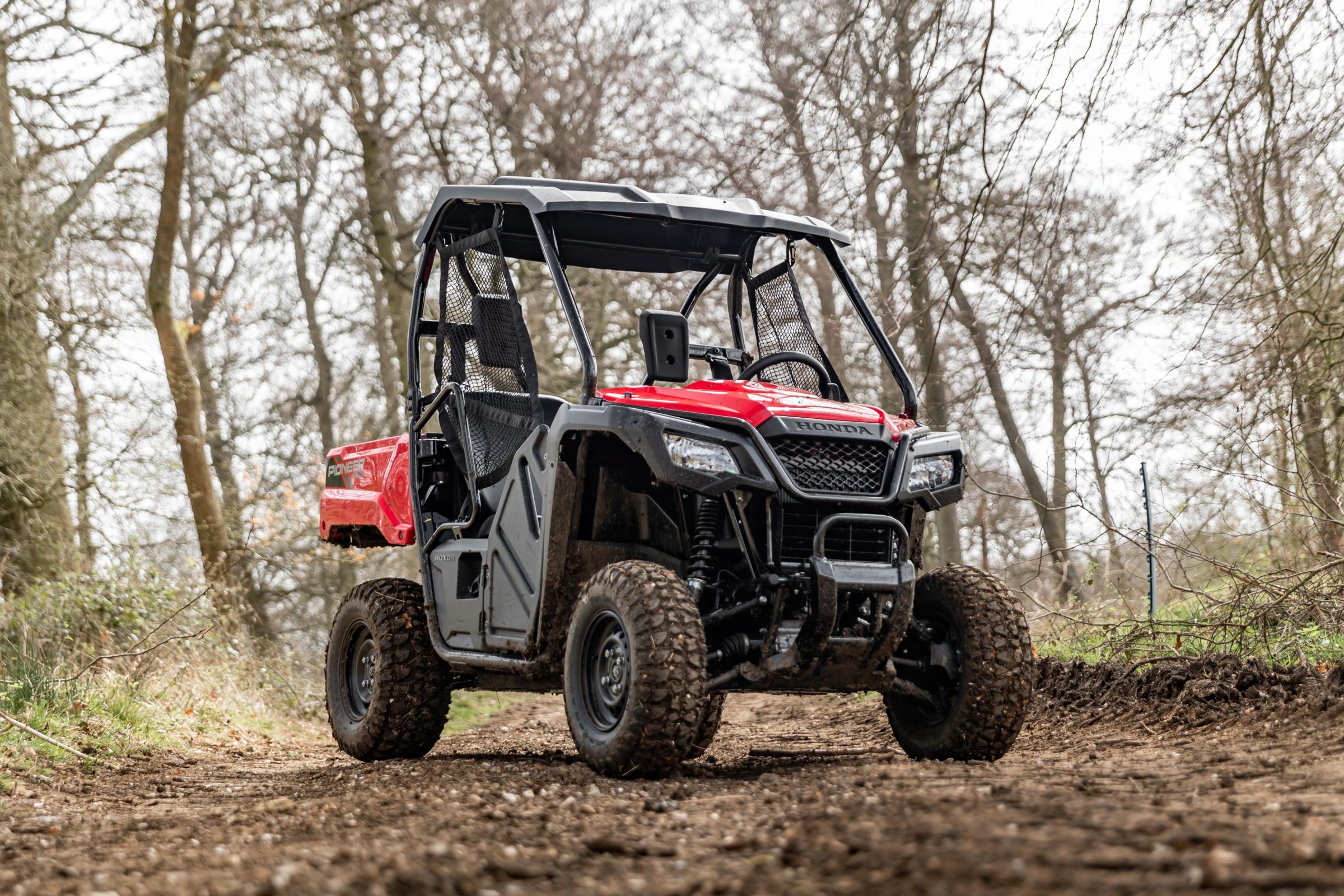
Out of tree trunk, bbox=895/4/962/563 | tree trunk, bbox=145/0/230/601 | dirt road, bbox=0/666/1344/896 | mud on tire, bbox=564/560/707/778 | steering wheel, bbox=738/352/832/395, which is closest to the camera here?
dirt road, bbox=0/666/1344/896

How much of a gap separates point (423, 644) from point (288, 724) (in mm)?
5209

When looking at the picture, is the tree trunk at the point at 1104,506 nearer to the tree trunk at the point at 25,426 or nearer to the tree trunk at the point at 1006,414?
the tree trunk at the point at 1006,414

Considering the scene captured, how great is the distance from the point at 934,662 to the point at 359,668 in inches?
129

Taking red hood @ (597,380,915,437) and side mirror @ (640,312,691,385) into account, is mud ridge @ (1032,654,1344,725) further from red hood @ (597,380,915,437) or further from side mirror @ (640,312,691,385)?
side mirror @ (640,312,691,385)

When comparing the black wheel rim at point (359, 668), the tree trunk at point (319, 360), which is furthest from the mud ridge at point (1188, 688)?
the tree trunk at point (319, 360)

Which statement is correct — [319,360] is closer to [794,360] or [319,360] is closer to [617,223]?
[617,223]

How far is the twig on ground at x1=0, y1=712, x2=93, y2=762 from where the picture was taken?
6865mm

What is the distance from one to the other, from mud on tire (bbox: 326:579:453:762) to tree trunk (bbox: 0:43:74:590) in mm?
5772

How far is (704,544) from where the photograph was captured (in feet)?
17.7

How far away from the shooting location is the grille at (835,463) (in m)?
5.18

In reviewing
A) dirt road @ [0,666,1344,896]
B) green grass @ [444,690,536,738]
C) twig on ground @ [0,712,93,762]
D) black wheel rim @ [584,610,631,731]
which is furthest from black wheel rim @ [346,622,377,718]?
green grass @ [444,690,536,738]

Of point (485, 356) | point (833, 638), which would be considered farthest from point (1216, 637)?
point (485, 356)

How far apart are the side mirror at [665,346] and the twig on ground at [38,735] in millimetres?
3628

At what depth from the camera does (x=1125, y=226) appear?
15820 millimetres
